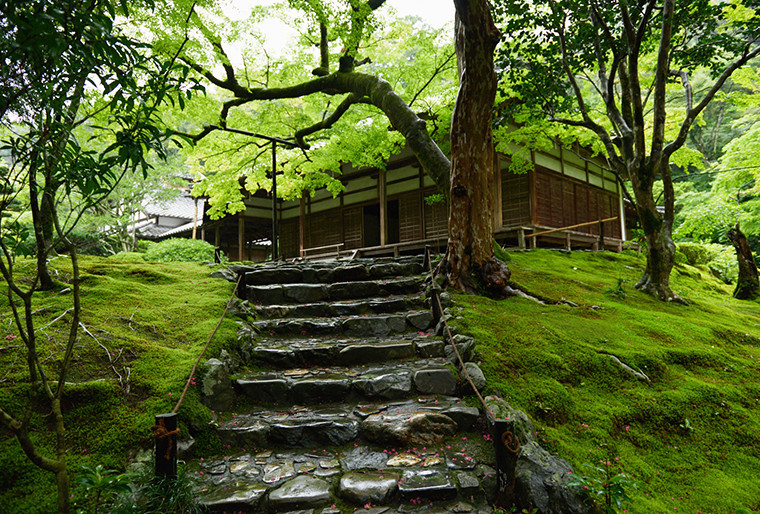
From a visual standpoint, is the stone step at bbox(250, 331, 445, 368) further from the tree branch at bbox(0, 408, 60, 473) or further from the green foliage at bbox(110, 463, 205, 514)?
the tree branch at bbox(0, 408, 60, 473)

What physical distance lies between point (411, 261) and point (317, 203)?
1001cm

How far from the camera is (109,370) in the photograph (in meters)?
3.22

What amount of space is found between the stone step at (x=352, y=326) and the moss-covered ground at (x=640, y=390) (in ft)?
2.20

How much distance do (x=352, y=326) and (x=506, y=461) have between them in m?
2.74

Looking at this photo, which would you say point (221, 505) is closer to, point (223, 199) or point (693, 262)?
point (223, 199)

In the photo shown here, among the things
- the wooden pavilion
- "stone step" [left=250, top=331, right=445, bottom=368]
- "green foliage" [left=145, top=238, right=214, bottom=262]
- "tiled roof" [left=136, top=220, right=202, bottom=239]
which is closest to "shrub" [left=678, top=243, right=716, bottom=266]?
the wooden pavilion

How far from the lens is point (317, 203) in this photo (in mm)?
16094

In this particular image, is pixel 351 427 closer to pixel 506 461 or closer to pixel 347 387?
pixel 347 387

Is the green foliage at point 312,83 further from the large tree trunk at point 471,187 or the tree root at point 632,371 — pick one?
the tree root at point 632,371

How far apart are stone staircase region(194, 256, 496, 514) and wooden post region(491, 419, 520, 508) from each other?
11cm

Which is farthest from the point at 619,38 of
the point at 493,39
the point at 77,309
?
the point at 77,309

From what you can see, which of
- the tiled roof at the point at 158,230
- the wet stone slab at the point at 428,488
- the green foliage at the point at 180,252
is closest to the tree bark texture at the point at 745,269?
the wet stone slab at the point at 428,488

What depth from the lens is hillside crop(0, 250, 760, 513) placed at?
104 inches

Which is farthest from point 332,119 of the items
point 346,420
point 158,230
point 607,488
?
point 158,230
